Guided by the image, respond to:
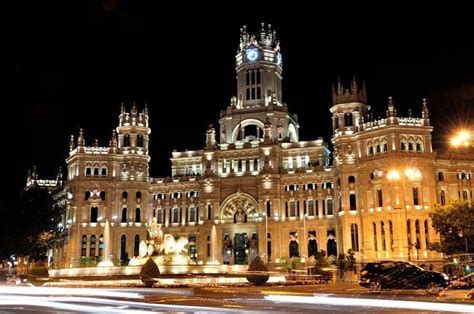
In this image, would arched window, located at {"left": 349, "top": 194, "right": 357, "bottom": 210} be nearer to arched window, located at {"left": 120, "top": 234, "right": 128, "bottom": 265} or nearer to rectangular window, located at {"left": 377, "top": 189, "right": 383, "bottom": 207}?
rectangular window, located at {"left": 377, "top": 189, "right": 383, "bottom": 207}

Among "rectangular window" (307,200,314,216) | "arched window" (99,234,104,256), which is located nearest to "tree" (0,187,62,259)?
"arched window" (99,234,104,256)

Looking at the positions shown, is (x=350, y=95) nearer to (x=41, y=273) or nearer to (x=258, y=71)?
(x=258, y=71)

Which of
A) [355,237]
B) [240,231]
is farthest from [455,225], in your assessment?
[240,231]

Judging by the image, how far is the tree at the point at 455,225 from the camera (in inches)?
2372

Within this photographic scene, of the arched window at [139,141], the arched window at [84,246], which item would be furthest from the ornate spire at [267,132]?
the arched window at [84,246]

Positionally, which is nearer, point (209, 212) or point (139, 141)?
point (209, 212)

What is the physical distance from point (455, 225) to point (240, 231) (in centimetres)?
4319

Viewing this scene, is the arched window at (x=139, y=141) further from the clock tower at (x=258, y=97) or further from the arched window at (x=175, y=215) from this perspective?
the clock tower at (x=258, y=97)

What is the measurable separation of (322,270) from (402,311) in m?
33.7

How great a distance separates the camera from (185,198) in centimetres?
10238

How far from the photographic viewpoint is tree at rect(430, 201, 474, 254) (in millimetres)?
60250

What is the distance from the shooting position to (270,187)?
9481 centimetres

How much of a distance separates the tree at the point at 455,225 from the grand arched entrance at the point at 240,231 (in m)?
37.6

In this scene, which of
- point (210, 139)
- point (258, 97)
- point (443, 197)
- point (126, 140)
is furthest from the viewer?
point (258, 97)
